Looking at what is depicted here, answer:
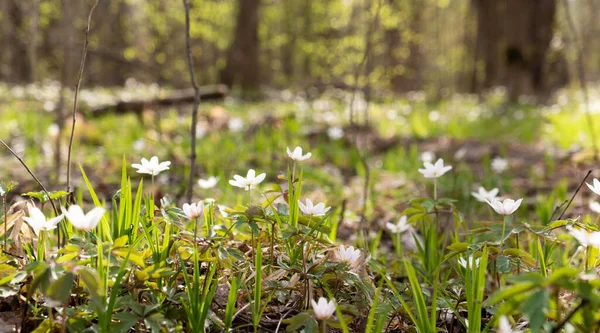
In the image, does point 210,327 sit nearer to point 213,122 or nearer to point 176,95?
point 213,122

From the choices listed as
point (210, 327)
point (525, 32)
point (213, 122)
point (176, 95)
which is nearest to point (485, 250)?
point (210, 327)

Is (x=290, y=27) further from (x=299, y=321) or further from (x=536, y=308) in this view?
(x=536, y=308)

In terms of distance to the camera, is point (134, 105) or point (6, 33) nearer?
point (134, 105)

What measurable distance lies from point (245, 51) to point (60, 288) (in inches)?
576

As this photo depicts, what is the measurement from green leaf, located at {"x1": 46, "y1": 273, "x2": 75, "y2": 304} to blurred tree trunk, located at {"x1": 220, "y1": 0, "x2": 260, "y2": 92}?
1403 cm

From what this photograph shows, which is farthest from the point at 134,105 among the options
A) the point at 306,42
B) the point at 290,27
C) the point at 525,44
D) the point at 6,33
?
the point at 290,27

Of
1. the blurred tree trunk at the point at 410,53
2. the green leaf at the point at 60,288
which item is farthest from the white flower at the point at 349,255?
the blurred tree trunk at the point at 410,53

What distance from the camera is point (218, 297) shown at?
1.56 m

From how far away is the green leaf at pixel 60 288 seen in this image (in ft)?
3.35

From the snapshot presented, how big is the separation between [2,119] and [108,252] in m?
6.66

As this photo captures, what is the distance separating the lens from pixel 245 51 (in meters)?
15.2

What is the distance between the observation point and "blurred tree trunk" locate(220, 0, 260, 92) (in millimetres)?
15000

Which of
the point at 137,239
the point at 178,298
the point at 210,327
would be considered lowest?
the point at 210,327

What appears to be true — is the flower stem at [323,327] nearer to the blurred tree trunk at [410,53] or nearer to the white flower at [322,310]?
the white flower at [322,310]
